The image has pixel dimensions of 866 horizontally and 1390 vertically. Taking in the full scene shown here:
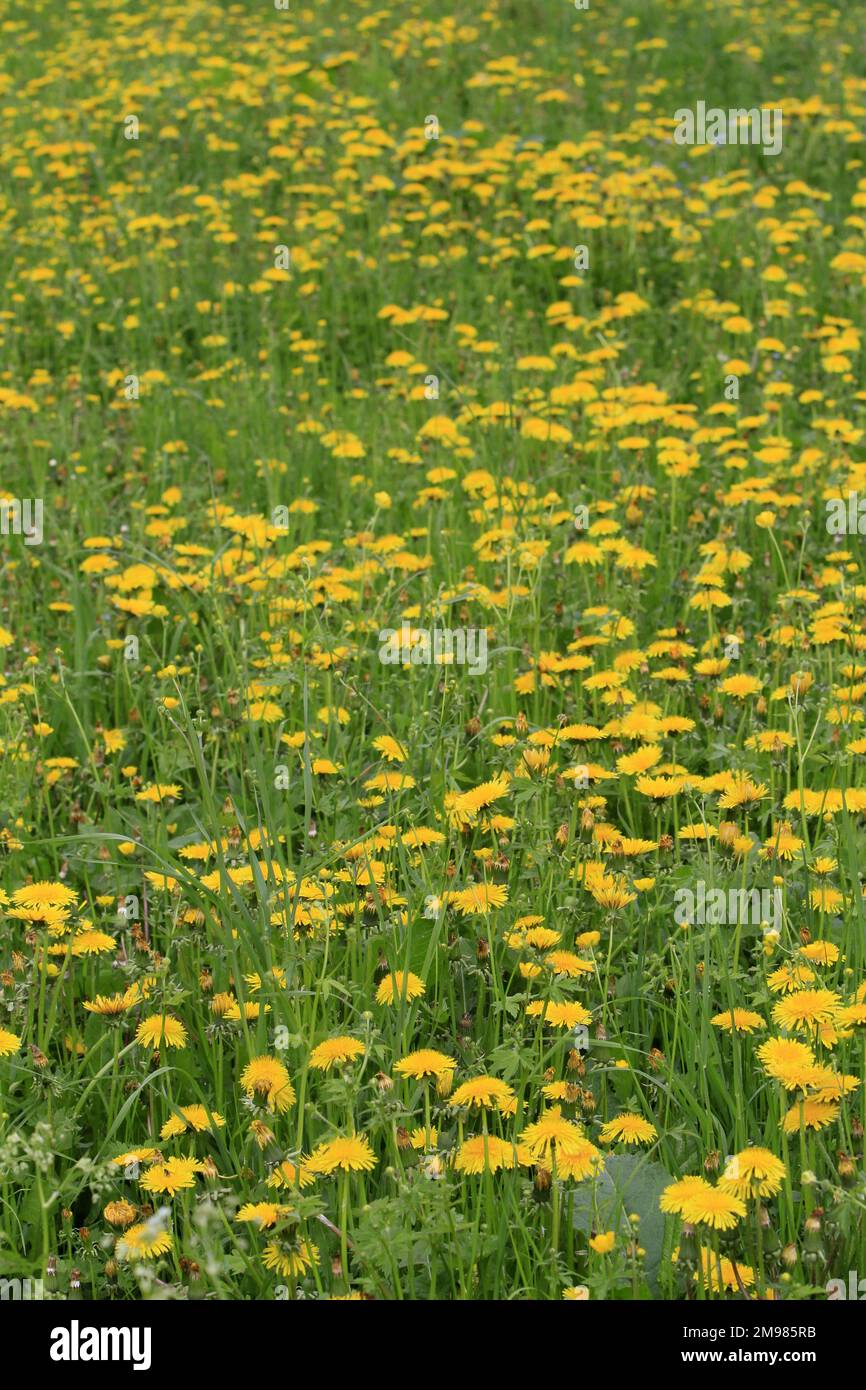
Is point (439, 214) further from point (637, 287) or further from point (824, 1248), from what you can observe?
point (824, 1248)

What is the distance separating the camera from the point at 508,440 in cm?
508

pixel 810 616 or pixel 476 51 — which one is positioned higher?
pixel 476 51

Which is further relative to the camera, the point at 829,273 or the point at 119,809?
the point at 829,273

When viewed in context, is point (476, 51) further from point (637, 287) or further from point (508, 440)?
point (508, 440)

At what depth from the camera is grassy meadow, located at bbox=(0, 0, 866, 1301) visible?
2088 mm

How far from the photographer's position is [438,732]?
3.13m

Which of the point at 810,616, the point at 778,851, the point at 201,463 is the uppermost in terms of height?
the point at 201,463

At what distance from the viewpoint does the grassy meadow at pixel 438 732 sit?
2.09 metres

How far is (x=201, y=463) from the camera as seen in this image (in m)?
5.25

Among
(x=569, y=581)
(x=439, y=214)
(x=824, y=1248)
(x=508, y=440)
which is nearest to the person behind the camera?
(x=824, y=1248)
